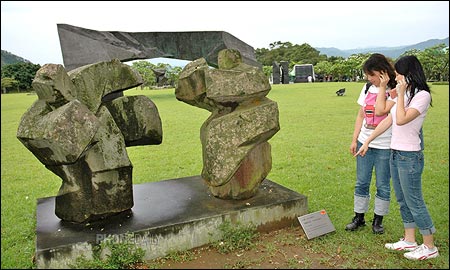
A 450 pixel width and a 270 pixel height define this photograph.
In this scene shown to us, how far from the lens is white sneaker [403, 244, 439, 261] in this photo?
390cm

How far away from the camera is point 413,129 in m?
3.90

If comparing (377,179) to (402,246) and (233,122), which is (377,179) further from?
(233,122)

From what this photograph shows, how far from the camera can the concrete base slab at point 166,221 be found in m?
3.73

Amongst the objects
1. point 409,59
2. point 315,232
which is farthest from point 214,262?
point 409,59

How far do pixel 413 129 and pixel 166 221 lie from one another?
2.58 m

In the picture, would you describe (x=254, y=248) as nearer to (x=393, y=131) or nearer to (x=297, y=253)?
(x=297, y=253)

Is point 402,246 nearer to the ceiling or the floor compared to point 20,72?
nearer to the floor

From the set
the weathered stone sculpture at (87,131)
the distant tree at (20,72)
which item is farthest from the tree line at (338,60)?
the distant tree at (20,72)

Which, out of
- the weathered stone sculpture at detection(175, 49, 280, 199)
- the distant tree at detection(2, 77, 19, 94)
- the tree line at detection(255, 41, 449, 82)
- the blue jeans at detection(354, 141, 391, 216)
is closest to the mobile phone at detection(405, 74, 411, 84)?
the blue jeans at detection(354, 141, 391, 216)

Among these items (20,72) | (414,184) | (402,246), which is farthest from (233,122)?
(20,72)

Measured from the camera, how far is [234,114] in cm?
459

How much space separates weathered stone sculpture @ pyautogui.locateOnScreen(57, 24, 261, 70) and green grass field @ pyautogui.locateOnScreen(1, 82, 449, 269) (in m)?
2.19

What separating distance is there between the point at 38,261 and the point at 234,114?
7.93 ft

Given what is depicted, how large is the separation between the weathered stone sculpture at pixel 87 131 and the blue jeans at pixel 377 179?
8.14 ft
